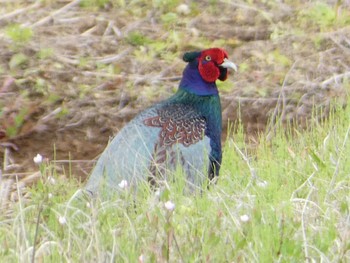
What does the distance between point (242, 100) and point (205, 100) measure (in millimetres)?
1072

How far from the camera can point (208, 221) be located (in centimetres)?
455

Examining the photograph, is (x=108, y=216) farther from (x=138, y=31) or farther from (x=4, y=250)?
(x=138, y=31)

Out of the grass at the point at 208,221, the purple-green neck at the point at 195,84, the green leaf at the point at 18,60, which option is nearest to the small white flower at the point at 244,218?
the grass at the point at 208,221

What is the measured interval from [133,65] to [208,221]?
125 inches

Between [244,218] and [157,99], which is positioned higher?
[244,218]

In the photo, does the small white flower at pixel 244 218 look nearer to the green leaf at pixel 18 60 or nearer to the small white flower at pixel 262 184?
the small white flower at pixel 262 184

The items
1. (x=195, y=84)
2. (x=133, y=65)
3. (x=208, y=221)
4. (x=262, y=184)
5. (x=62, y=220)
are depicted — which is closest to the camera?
(x=62, y=220)

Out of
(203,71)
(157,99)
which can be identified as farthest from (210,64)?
(157,99)

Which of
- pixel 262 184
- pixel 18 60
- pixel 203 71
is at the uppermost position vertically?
pixel 203 71

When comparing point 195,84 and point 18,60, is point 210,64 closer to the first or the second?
point 195,84

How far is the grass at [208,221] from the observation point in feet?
13.5

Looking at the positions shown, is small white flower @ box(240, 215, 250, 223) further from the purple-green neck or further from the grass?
the purple-green neck

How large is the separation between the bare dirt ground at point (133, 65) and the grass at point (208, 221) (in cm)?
126

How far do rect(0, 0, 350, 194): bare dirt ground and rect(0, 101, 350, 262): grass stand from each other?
126cm
